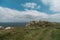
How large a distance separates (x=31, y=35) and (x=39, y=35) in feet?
6.91

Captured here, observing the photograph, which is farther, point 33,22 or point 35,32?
point 33,22

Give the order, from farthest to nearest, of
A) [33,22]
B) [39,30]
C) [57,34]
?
1. [33,22]
2. [39,30]
3. [57,34]

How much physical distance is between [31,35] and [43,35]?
3001 mm

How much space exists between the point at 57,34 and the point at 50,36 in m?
2.06

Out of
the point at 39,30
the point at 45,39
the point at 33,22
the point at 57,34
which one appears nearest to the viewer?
the point at 45,39

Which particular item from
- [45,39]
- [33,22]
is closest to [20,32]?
[45,39]

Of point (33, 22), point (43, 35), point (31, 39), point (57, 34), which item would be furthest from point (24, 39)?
point (33, 22)

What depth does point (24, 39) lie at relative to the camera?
3853 centimetres

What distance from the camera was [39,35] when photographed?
38.8 meters

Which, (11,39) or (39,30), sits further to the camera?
(39,30)

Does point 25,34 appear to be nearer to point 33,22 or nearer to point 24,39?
point 24,39

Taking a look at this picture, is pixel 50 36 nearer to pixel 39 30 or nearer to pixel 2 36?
pixel 39 30

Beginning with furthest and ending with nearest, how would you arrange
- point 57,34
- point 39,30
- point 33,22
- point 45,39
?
1. point 33,22
2. point 39,30
3. point 57,34
4. point 45,39

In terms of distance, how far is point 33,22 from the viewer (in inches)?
2255
